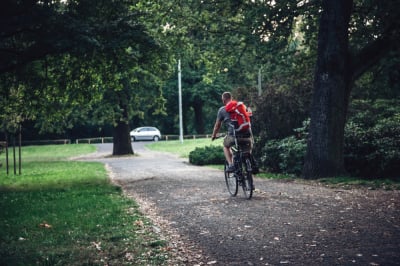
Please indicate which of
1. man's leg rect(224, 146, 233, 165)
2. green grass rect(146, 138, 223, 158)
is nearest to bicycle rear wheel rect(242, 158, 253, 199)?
man's leg rect(224, 146, 233, 165)

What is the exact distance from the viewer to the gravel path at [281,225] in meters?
5.05

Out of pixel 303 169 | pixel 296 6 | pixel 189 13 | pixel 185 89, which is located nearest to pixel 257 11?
pixel 296 6

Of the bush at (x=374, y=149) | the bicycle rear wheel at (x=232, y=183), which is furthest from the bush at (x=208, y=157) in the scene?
the bicycle rear wheel at (x=232, y=183)

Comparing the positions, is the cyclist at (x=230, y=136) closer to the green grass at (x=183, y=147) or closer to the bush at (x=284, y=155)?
the bush at (x=284, y=155)

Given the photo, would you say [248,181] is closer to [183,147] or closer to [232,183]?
[232,183]

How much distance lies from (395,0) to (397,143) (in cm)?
385

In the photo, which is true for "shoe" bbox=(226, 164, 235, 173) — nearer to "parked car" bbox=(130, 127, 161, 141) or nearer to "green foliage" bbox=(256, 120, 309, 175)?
"green foliage" bbox=(256, 120, 309, 175)

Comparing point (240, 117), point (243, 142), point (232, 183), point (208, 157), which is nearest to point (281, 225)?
point (243, 142)

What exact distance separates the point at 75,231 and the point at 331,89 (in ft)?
27.4

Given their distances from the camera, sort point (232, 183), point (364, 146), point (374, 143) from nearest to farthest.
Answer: point (232, 183), point (374, 143), point (364, 146)

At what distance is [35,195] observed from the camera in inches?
456

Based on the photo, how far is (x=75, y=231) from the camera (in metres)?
6.91

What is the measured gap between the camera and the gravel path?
5051 millimetres

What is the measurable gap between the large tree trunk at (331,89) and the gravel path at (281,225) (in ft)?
5.00
